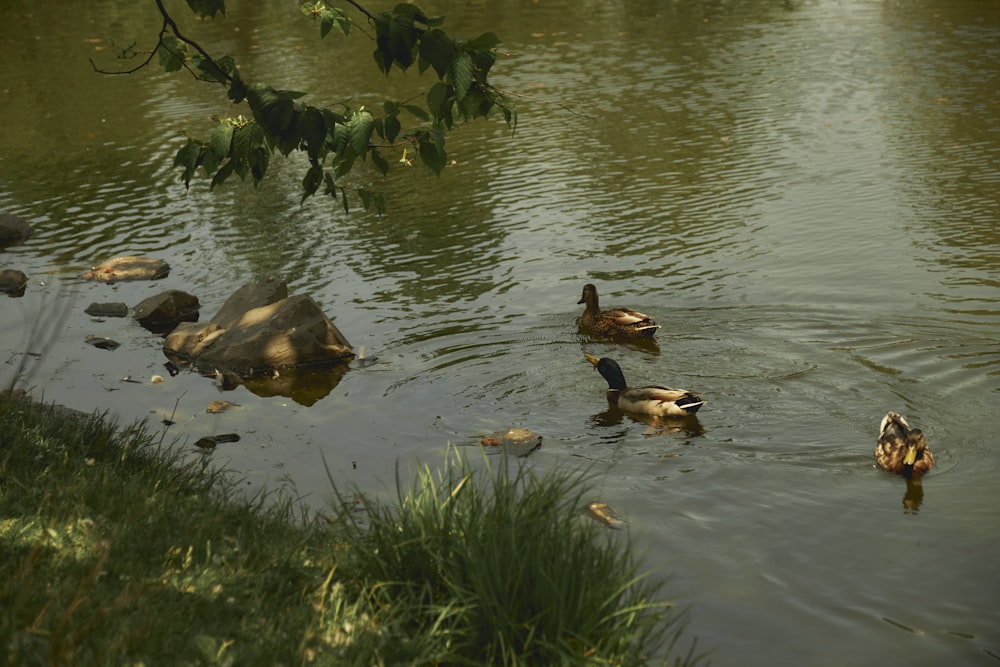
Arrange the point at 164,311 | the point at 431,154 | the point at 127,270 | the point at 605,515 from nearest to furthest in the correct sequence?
the point at 431,154 → the point at 605,515 → the point at 164,311 → the point at 127,270

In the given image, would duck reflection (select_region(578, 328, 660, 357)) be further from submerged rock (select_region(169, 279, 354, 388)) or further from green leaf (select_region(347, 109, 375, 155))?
green leaf (select_region(347, 109, 375, 155))

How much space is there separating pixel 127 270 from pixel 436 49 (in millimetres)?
9160

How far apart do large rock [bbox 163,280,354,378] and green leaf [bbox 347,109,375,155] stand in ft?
15.6

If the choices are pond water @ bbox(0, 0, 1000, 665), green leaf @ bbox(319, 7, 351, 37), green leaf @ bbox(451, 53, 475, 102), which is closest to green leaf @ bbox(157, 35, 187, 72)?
pond water @ bbox(0, 0, 1000, 665)

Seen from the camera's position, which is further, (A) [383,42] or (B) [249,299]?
(B) [249,299]

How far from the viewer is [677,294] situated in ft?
42.1

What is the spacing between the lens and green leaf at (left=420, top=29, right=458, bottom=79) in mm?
6668

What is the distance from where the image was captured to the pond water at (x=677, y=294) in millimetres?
7637

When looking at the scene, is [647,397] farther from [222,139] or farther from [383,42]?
[222,139]

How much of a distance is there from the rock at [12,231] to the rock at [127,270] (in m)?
2.28

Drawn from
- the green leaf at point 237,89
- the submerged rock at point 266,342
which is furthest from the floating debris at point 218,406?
the green leaf at point 237,89

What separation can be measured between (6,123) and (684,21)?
1807 cm

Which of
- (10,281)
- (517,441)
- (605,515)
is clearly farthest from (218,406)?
(10,281)

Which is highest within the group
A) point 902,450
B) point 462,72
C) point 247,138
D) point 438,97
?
point 462,72
